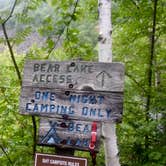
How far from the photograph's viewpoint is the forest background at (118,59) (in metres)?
3.84

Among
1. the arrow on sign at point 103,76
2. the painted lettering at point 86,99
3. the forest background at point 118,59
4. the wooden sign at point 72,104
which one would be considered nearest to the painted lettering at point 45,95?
the wooden sign at point 72,104

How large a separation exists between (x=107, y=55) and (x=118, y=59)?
219 cm

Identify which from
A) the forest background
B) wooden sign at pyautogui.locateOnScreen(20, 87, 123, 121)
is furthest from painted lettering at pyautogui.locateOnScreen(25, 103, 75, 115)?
the forest background

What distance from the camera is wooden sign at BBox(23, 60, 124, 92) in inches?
96.2

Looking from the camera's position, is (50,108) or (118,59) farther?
(118,59)

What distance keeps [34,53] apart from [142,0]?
5.24 feet

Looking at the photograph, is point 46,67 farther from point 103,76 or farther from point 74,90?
point 103,76

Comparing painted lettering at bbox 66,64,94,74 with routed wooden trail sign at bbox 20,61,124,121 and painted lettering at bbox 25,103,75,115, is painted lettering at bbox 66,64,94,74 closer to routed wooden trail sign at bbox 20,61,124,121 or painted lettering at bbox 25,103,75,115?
routed wooden trail sign at bbox 20,61,124,121

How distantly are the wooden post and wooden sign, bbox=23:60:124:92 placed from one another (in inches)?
16.6

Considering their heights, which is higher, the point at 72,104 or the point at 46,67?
the point at 46,67

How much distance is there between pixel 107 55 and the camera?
2.87 metres

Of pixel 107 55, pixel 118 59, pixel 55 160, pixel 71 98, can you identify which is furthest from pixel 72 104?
pixel 118 59

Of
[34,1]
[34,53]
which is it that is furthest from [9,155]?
[34,1]

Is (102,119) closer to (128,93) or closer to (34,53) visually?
(34,53)
